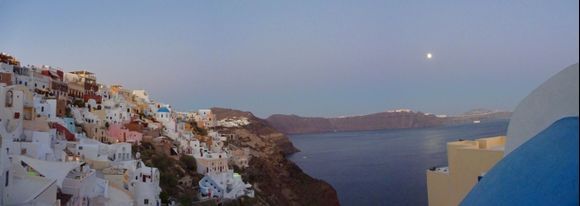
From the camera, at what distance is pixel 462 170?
257 inches

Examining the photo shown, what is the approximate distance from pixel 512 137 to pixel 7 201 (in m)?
6.88

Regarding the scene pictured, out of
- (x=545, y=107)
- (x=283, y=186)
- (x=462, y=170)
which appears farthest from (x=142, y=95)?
(x=545, y=107)

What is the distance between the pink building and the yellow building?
13957 mm

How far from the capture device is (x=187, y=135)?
24250mm

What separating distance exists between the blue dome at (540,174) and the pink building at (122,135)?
1662 cm

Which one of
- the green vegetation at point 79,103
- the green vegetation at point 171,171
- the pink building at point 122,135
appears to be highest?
the green vegetation at point 79,103

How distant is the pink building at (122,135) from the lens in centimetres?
1803

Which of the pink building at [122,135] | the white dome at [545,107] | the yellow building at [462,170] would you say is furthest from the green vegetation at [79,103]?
the white dome at [545,107]

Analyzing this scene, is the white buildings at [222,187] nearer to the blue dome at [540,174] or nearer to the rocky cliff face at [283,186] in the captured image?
the rocky cliff face at [283,186]

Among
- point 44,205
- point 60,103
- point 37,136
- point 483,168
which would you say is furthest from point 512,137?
point 60,103


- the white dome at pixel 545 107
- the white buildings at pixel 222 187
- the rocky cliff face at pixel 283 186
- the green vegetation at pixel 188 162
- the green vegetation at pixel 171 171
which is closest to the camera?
the white dome at pixel 545 107

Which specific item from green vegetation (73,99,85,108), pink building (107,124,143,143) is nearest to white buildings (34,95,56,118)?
pink building (107,124,143,143)

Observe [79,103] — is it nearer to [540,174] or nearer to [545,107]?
[545,107]

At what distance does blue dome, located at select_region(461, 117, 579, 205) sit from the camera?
2455 millimetres
